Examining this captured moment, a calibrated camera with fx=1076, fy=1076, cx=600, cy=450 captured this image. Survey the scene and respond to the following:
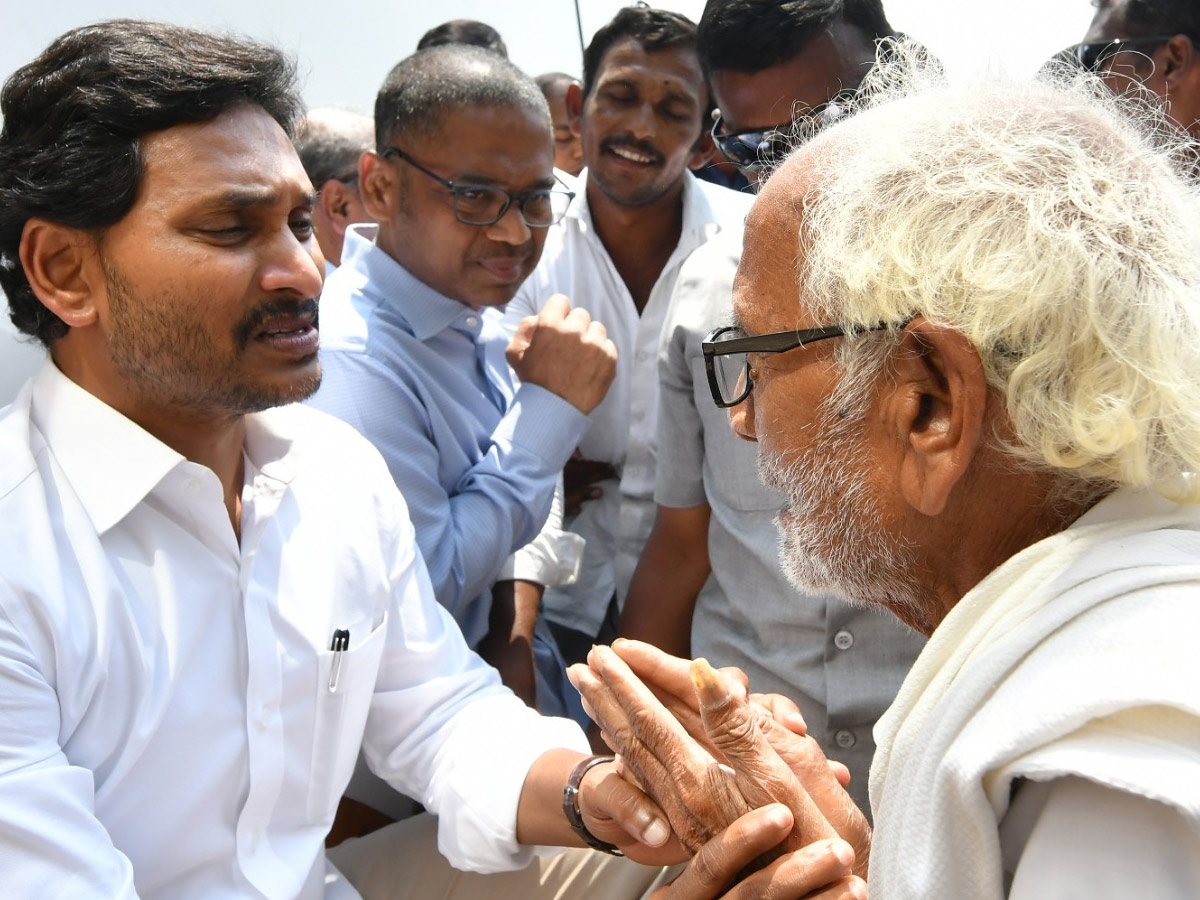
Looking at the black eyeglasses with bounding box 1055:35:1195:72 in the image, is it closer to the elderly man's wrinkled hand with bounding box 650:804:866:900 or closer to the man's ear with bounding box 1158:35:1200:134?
the man's ear with bounding box 1158:35:1200:134

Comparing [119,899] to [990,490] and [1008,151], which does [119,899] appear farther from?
[1008,151]

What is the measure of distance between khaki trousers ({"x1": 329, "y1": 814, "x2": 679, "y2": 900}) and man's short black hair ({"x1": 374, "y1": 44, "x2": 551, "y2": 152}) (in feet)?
6.03

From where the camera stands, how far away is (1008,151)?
1260 mm

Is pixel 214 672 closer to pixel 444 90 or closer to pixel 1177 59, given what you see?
pixel 444 90

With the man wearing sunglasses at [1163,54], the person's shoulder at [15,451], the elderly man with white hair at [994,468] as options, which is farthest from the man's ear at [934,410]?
the man wearing sunglasses at [1163,54]

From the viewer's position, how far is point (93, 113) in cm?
175

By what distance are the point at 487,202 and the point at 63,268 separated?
4.18 feet

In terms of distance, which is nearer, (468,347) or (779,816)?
(779,816)

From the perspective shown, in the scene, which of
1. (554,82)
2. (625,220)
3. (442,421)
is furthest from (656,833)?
(554,82)

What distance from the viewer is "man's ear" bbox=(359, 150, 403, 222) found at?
2.98 m

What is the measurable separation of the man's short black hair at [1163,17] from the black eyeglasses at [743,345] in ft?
7.29

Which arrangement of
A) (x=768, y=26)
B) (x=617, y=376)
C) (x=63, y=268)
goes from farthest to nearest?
(x=617, y=376) → (x=768, y=26) → (x=63, y=268)

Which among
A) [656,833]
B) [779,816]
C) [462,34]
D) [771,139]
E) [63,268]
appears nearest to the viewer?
[779,816]

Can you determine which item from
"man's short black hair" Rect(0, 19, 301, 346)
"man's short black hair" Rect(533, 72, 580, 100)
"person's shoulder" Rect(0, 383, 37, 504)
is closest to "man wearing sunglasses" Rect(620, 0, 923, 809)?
"man's short black hair" Rect(0, 19, 301, 346)
